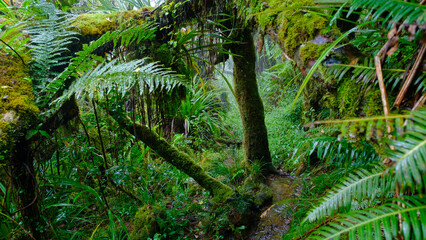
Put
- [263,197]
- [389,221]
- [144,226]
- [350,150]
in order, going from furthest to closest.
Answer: [263,197] < [144,226] < [350,150] < [389,221]

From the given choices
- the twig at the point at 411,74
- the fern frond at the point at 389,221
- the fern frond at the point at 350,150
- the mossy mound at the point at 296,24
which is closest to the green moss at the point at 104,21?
the mossy mound at the point at 296,24

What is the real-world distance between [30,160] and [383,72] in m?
1.81

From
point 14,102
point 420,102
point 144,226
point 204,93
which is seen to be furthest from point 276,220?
point 14,102

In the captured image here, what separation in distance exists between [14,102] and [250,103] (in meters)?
2.35

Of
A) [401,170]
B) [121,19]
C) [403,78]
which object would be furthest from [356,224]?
[121,19]

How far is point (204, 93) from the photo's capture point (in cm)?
210

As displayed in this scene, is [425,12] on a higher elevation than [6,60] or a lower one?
lower

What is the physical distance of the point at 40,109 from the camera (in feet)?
4.31

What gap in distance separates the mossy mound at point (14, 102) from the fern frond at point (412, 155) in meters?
1.56

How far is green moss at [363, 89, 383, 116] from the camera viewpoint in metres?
0.73

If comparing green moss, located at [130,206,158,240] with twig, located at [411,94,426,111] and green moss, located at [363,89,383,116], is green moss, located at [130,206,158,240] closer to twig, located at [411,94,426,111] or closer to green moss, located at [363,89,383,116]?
green moss, located at [363,89,383,116]

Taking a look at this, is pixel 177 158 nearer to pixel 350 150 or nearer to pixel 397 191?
pixel 350 150

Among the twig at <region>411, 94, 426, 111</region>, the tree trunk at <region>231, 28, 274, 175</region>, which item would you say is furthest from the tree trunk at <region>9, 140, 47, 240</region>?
the tree trunk at <region>231, 28, 274, 175</region>

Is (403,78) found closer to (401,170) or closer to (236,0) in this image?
(401,170)
